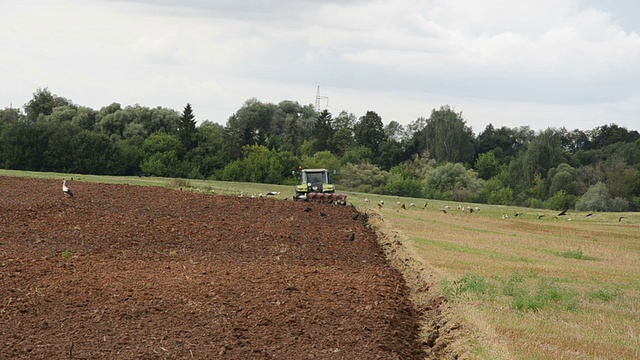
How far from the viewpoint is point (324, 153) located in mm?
97562

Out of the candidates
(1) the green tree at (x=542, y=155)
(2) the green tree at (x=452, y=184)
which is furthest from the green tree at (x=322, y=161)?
(1) the green tree at (x=542, y=155)

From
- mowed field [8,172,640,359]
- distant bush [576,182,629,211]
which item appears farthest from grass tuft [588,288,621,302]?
distant bush [576,182,629,211]

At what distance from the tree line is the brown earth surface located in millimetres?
54653

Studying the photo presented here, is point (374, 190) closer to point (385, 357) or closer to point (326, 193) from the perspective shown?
point (326, 193)

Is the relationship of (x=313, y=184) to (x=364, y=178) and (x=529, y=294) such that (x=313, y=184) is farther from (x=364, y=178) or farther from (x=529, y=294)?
(x=364, y=178)

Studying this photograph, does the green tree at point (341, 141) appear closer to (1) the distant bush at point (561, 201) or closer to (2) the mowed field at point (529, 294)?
(1) the distant bush at point (561, 201)

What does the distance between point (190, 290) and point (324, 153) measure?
85.4m

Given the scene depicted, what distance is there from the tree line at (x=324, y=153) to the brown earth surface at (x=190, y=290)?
54.7m

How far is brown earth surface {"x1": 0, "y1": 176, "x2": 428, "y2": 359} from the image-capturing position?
368 inches

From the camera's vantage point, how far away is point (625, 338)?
34.5ft

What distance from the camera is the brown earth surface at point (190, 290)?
9.36 m

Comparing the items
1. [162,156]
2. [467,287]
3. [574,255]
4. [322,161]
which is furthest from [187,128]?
[467,287]

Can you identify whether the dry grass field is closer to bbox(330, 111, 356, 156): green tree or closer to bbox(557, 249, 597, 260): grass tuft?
bbox(557, 249, 597, 260): grass tuft

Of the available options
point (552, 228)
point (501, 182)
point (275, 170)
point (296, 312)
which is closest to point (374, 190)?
point (275, 170)
